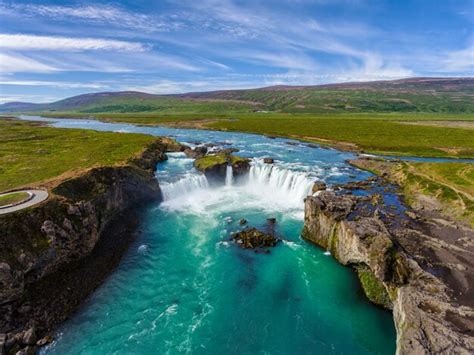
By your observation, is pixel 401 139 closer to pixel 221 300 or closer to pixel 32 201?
pixel 221 300

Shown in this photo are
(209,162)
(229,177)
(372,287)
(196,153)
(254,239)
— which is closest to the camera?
(372,287)

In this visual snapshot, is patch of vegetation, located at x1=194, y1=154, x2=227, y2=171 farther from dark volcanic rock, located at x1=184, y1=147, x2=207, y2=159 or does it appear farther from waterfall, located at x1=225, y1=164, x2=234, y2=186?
dark volcanic rock, located at x1=184, y1=147, x2=207, y2=159

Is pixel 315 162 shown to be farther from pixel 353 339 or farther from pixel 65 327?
pixel 65 327

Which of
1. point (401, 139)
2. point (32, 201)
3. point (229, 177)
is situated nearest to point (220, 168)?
point (229, 177)

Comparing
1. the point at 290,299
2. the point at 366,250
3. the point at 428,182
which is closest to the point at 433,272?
the point at 366,250

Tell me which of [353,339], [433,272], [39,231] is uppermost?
[39,231]

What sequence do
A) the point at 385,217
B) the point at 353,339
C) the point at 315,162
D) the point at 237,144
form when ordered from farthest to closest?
the point at 237,144 < the point at 315,162 < the point at 385,217 < the point at 353,339

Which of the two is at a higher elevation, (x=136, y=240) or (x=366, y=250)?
(x=366, y=250)

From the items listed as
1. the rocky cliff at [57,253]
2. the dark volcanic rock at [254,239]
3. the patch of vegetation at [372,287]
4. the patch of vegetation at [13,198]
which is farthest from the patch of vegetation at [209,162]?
the patch of vegetation at [372,287]
